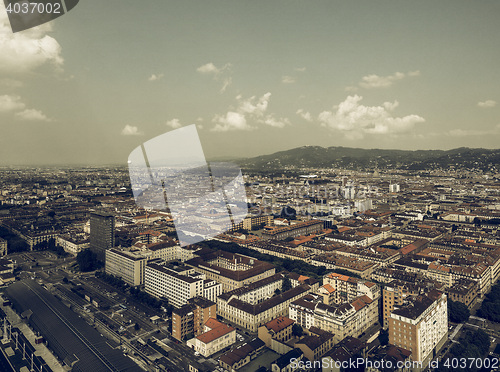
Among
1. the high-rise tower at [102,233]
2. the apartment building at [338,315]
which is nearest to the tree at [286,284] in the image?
the apartment building at [338,315]

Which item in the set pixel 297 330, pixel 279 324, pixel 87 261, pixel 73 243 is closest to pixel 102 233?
pixel 87 261

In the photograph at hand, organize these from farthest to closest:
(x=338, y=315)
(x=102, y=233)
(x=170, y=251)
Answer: (x=102, y=233) → (x=170, y=251) → (x=338, y=315)

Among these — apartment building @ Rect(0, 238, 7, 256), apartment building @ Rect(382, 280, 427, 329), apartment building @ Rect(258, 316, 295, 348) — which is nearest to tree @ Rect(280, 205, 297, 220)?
apartment building @ Rect(382, 280, 427, 329)

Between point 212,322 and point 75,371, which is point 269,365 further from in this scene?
point 75,371

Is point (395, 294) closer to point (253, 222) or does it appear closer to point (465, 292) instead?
point (465, 292)

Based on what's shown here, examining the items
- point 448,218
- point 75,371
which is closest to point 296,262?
point 75,371

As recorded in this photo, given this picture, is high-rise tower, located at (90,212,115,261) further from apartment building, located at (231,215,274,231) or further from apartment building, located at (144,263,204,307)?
apartment building, located at (231,215,274,231)

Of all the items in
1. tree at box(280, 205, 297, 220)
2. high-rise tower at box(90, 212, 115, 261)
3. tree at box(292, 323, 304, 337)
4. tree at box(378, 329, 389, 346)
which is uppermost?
high-rise tower at box(90, 212, 115, 261)

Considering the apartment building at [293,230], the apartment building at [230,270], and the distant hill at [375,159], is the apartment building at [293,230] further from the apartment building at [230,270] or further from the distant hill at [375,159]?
the distant hill at [375,159]
